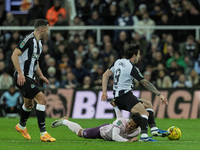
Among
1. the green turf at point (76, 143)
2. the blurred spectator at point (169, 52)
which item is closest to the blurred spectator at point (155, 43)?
the blurred spectator at point (169, 52)

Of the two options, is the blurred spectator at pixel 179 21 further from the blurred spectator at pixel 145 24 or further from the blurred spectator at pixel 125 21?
the blurred spectator at pixel 125 21

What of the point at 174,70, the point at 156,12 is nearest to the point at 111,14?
Result: the point at 156,12

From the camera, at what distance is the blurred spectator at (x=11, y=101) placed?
1902 cm

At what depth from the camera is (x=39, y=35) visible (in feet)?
35.7

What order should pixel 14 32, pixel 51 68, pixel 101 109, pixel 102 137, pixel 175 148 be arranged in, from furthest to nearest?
pixel 14 32, pixel 51 68, pixel 101 109, pixel 102 137, pixel 175 148

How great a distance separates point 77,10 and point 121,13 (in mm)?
1886

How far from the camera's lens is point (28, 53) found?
10.8 m

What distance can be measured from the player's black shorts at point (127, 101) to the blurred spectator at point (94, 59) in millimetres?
9301

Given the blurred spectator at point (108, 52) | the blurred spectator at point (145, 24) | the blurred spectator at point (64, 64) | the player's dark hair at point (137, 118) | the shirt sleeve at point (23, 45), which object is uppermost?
the shirt sleeve at point (23, 45)

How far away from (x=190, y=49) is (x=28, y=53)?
36.7 ft

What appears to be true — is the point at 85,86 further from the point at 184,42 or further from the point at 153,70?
the point at 184,42

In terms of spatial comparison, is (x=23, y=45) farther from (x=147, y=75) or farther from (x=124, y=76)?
(x=147, y=75)

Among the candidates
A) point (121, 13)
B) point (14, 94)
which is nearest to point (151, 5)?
point (121, 13)

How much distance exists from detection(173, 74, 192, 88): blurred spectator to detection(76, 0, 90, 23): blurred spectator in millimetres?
4915
